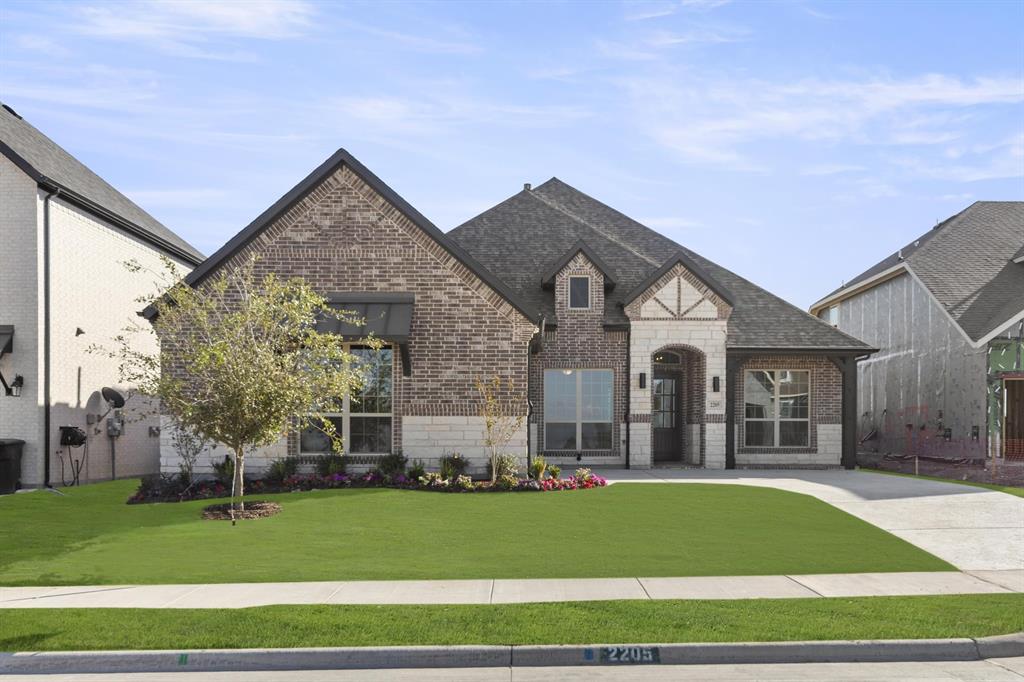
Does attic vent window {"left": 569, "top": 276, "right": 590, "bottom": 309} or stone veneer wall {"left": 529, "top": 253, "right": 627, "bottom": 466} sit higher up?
attic vent window {"left": 569, "top": 276, "right": 590, "bottom": 309}

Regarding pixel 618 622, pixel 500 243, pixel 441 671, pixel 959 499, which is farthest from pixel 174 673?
pixel 500 243

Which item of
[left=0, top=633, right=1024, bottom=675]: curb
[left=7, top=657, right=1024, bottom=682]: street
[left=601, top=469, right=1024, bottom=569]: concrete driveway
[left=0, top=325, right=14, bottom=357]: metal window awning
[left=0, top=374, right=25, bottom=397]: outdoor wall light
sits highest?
[left=0, top=325, right=14, bottom=357]: metal window awning

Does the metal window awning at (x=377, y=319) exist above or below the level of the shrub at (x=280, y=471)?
above

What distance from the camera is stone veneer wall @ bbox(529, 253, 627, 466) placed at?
953 inches

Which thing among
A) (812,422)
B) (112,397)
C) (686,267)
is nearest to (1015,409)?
(812,422)

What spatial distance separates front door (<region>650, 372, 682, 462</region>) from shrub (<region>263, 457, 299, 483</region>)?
451 inches

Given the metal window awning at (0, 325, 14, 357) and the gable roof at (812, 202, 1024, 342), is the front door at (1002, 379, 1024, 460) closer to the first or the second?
the gable roof at (812, 202, 1024, 342)

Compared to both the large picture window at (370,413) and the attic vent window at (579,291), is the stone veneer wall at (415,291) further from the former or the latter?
the attic vent window at (579,291)

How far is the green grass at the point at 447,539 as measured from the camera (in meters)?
10.6

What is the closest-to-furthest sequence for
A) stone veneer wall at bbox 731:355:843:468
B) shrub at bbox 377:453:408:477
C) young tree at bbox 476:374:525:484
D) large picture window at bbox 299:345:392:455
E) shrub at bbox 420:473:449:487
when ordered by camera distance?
shrub at bbox 420:473:449:487 < shrub at bbox 377:453:408:477 < young tree at bbox 476:374:525:484 < large picture window at bbox 299:345:392:455 < stone veneer wall at bbox 731:355:843:468

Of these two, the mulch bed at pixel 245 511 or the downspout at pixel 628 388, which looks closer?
the mulch bed at pixel 245 511

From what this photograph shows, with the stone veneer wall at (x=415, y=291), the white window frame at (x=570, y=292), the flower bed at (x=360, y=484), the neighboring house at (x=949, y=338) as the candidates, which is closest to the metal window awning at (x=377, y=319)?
the stone veneer wall at (x=415, y=291)

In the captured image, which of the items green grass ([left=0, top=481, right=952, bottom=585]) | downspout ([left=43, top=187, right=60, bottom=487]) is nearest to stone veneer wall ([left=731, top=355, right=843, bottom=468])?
green grass ([left=0, top=481, right=952, bottom=585])

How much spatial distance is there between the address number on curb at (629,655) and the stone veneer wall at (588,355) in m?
16.9
